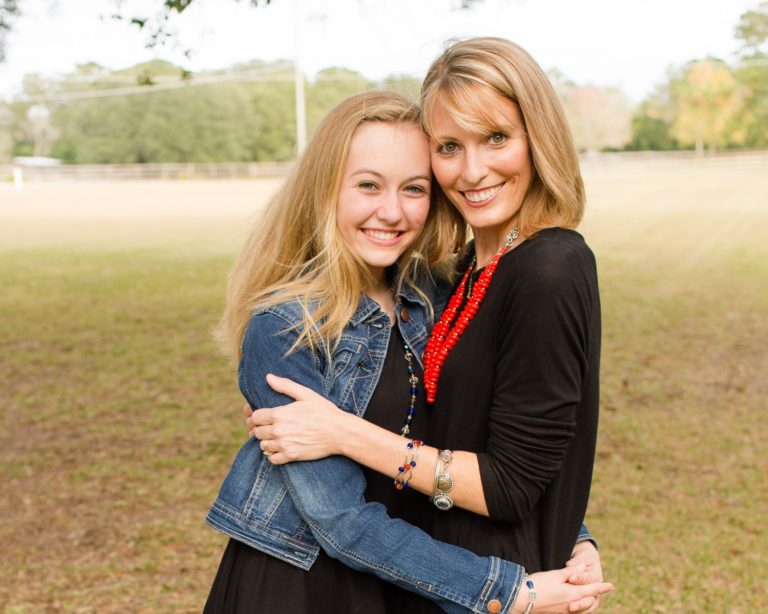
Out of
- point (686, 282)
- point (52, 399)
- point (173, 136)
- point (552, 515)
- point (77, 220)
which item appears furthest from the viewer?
point (173, 136)

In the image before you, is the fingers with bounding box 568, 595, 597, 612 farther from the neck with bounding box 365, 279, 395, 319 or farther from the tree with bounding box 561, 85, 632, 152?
the tree with bounding box 561, 85, 632, 152

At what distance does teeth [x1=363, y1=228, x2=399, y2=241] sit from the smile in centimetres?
20

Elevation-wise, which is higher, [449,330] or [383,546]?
[449,330]

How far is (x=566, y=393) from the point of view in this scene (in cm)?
182

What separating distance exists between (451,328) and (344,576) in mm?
613

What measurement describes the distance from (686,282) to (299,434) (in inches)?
541

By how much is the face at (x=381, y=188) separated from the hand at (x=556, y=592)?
808mm

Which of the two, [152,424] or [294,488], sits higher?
[294,488]

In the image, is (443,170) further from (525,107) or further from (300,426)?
(300,426)

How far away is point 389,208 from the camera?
2053 millimetres

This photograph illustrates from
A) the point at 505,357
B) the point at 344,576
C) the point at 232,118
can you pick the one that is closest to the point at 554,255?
the point at 505,357

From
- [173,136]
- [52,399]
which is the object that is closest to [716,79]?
[173,136]

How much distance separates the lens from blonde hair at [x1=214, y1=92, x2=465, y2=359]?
200 centimetres

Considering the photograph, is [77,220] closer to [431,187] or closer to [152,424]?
[152,424]
